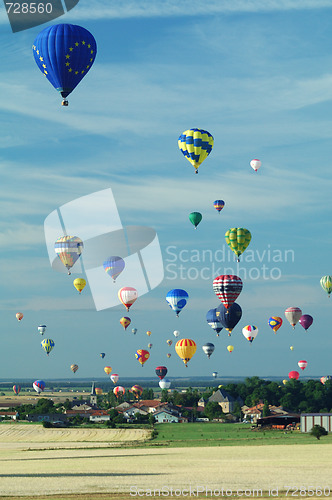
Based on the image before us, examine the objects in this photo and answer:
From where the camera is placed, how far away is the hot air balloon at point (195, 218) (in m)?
112

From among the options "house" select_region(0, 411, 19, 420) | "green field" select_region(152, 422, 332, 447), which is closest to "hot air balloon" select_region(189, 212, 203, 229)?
"green field" select_region(152, 422, 332, 447)

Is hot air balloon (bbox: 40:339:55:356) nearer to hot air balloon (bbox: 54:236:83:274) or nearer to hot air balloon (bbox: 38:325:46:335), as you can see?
hot air balloon (bbox: 38:325:46:335)

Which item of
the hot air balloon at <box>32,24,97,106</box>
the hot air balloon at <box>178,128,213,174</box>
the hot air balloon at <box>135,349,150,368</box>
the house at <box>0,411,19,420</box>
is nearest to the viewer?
the hot air balloon at <box>32,24,97,106</box>

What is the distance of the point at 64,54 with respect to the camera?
73.6 m

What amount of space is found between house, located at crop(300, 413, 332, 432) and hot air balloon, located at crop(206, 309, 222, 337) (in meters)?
18.4

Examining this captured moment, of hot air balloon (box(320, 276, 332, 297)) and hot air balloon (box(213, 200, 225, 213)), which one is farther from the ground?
hot air balloon (box(213, 200, 225, 213))

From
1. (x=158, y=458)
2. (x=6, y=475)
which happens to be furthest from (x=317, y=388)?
(x=6, y=475)

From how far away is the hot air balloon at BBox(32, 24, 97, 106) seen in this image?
73688 mm

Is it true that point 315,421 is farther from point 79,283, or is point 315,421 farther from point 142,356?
point 142,356

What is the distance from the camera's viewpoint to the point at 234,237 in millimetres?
104312

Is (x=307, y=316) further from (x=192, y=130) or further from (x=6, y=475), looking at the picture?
(x=6, y=475)

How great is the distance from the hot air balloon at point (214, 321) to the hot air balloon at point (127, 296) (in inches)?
492

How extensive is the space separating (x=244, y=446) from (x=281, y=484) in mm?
35597

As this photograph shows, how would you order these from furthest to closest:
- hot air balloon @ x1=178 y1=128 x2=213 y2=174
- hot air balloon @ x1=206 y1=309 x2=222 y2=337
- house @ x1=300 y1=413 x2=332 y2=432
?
hot air balloon @ x1=206 y1=309 x2=222 y2=337
house @ x1=300 y1=413 x2=332 y2=432
hot air balloon @ x1=178 y1=128 x2=213 y2=174
